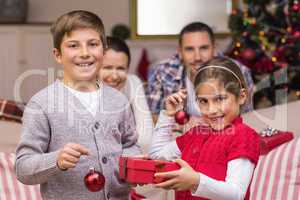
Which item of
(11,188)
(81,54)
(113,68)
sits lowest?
(11,188)

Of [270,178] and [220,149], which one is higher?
[220,149]

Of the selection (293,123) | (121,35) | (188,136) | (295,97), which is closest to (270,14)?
(295,97)

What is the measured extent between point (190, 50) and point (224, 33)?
1859mm

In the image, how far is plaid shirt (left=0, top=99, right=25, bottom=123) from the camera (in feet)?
8.86

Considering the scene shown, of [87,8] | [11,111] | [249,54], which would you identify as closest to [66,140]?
[11,111]

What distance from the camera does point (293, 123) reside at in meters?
2.45

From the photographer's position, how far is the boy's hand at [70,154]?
1243 millimetres

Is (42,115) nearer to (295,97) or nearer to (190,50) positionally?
(190,50)

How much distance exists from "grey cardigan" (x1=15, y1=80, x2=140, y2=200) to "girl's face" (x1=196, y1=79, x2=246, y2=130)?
212 mm

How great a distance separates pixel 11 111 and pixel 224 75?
1.53m

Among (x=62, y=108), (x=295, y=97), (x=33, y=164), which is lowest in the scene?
(x=295, y=97)

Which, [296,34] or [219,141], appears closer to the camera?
[219,141]

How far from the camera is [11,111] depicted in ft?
8.97

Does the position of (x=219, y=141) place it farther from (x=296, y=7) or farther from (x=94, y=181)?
(x=296, y=7)
